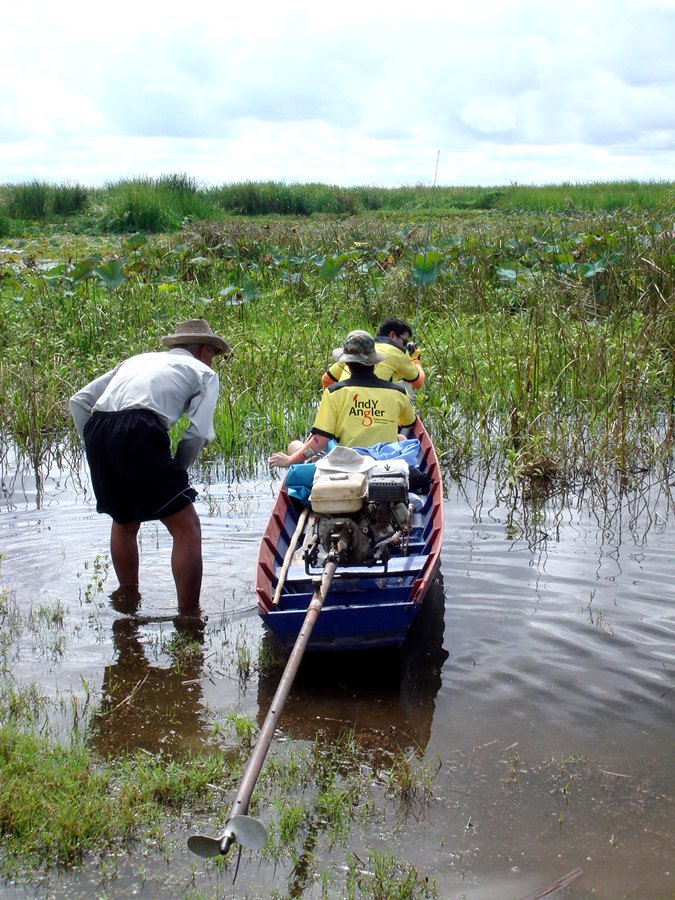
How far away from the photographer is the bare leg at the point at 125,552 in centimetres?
556

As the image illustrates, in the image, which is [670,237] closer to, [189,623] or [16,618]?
[189,623]

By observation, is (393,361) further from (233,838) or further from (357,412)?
(233,838)

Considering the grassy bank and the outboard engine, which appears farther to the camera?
the grassy bank

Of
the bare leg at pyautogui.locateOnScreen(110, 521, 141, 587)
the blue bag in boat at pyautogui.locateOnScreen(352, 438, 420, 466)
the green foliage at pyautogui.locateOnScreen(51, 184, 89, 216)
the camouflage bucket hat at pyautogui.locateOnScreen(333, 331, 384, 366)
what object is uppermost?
the green foliage at pyautogui.locateOnScreen(51, 184, 89, 216)

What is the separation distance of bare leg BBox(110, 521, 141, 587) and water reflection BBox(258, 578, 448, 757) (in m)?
1.03

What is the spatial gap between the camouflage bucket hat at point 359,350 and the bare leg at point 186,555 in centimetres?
128

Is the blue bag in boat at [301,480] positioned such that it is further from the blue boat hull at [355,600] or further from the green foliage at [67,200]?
the green foliage at [67,200]

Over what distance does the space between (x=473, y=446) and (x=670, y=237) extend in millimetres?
3526

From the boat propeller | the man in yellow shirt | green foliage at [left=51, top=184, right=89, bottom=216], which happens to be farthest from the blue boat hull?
green foliage at [left=51, top=184, right=89, bottom=216]

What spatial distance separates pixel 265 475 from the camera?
8.26 metres

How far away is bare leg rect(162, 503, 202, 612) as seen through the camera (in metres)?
5.37

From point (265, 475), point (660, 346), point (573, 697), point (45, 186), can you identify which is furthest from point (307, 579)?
point (45, 186)

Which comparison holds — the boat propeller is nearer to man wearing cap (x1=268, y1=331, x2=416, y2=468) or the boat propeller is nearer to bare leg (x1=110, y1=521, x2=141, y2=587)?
bare leg (x1=110, y1=521, x2=141, y2=587)

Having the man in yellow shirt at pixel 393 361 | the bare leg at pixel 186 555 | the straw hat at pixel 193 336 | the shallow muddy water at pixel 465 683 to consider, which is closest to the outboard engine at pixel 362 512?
the shallow muddy water at pixel 465 683
